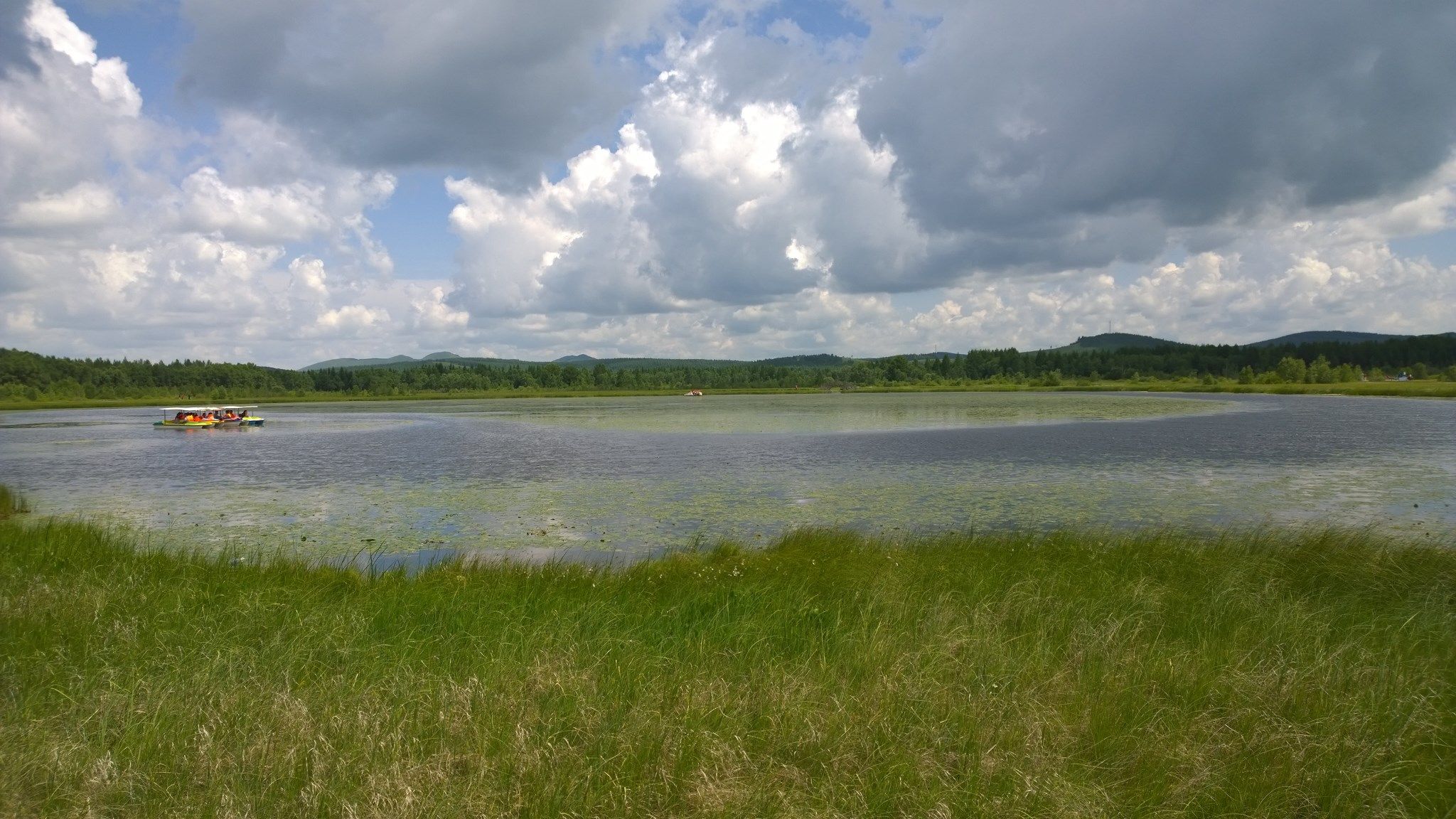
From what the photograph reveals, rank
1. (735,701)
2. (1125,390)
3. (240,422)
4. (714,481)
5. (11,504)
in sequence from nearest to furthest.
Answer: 1. (735,701)
2. (11,504)
3. (714,481)
4. (240,422)
5. (1125,390)

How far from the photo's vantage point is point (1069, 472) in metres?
30.0

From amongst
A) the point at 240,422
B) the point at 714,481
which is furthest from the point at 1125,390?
the point at 714,481

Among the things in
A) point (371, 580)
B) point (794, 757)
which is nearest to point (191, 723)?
point (794, 757)

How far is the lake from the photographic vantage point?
65.1 ft

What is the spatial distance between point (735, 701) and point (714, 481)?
73.0ft

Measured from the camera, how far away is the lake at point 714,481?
19.8 metres

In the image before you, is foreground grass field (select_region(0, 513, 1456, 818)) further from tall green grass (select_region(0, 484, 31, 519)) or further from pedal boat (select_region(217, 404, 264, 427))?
pedal boat (select_region(217, 404, 264, 427))

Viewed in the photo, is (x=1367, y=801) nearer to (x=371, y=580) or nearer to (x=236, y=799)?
(x=236, y=799)

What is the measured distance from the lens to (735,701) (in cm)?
697

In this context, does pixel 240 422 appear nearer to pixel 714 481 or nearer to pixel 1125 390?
pixel 714 481

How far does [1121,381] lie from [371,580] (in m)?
197

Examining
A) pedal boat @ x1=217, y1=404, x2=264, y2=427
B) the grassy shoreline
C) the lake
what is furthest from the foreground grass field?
the grassy shoreline

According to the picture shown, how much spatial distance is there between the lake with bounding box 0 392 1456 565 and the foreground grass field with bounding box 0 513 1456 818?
6.89 metres

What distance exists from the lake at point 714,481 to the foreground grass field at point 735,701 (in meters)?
6.89
